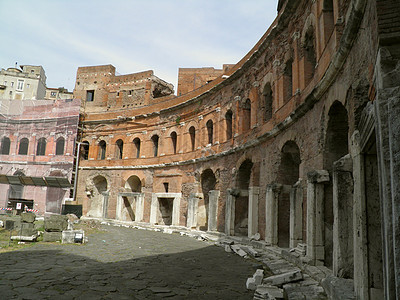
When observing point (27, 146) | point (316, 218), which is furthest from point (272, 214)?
point (27, 146)

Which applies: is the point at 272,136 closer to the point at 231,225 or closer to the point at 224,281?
the point at 231,225

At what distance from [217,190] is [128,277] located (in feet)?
29.8

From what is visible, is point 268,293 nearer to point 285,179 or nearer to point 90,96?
point 285,179

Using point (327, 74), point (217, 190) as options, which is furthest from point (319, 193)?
point (217, 190)

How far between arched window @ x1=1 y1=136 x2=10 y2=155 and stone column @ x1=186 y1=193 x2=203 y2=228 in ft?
56.1

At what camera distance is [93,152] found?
79.0 feet

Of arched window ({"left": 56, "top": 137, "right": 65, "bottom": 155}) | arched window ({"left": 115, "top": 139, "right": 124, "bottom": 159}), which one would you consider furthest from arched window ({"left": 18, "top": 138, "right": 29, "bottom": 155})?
arched window ({"left": 115, "top": 139, "right": 124, "bottom": 159})

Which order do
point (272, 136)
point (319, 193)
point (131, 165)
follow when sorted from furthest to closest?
1. point (131, 165)
2. point (272, 136)
3. point (319, 193)

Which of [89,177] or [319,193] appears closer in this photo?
[319,193]

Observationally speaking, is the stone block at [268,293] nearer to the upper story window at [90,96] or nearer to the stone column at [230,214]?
the stone column at [230,214]

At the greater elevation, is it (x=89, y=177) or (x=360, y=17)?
(x=360, y=17)

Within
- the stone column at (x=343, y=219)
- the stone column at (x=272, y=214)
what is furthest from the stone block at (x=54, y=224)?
the stone column at (x=343, y=219)

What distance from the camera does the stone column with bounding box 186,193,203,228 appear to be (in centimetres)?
1658

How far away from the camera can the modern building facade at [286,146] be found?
11.0ft
